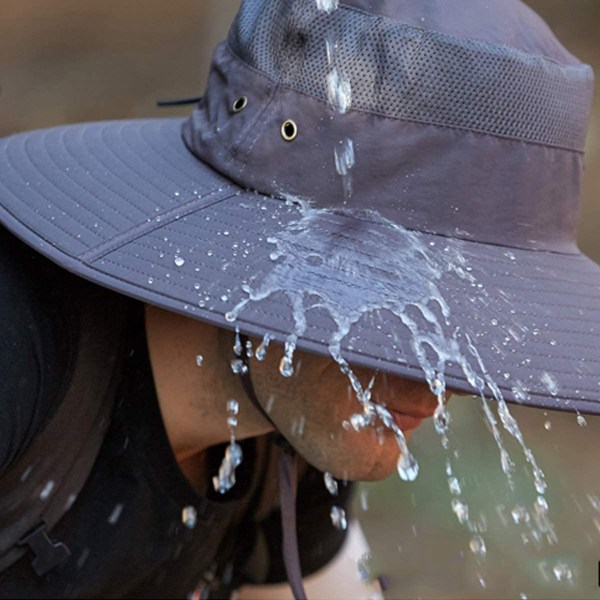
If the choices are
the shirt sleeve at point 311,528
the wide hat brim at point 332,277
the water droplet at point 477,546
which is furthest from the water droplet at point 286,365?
the water droplet at point 477,546

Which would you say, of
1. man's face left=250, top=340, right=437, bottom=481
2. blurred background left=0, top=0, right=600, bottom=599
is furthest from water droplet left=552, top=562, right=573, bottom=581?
man's face left=250, top=340, right=437, bottom=481

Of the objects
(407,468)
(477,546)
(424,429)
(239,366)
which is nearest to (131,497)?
(239,366)

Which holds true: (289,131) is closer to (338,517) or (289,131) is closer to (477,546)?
(338,517)

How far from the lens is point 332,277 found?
1.12 meters

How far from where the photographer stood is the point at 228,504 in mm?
1682

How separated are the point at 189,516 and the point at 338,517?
0.40 meters

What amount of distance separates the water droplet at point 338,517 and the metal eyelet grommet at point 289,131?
87cm

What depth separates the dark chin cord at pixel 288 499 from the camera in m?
1.46

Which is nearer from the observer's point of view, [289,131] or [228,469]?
[289,131]

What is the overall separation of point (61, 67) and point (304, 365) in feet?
6.87

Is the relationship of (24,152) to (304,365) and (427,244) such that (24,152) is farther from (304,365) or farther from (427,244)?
(427,244)

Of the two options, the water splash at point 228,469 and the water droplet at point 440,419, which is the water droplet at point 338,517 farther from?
the water droplet at point 440,419

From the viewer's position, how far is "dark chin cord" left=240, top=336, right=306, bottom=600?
146 cm

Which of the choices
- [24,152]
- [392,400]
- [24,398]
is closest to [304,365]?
[392,400]
